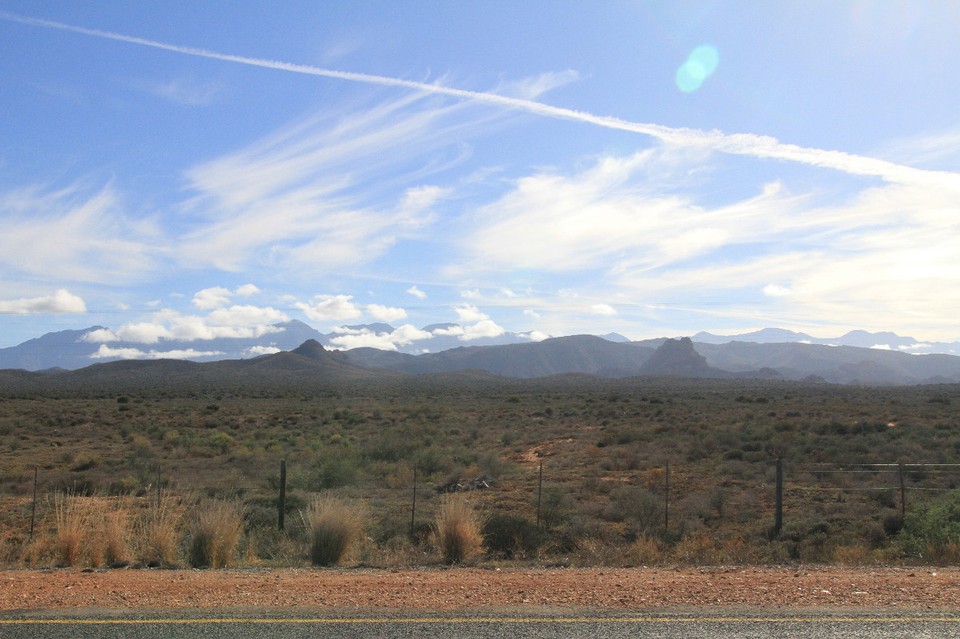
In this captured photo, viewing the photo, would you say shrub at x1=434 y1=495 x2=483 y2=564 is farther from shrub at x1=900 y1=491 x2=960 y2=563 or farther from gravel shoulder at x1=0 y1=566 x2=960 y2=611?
shrub at x1=900 y1=491 x2=960 y2=563

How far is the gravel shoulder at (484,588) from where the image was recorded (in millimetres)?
7961

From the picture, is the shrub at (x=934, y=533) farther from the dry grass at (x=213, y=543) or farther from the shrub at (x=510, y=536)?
the dry grass at (x=213, y=543)

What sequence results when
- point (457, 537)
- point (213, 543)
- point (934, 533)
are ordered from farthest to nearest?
1. point (934, 533)
2. point (457, 537)
3. point (213, 543)

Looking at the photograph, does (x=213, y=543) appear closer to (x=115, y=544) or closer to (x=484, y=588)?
(x=115, y=544)

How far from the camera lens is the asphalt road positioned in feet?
22.1

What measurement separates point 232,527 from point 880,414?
138 ft

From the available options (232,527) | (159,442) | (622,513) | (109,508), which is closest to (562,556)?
(622,513)

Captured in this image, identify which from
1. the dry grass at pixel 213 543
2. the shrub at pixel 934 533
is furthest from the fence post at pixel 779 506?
the dry grass at pixel 213 543

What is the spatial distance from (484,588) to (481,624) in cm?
173

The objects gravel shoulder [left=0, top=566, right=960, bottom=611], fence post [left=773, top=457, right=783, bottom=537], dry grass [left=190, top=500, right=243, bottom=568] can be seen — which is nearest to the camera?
gravel shoulder [left=0, top=566, right=960, bottom=611]

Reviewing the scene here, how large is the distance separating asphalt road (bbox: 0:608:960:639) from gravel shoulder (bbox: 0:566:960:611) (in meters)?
0.41

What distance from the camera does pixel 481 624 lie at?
7.08 m

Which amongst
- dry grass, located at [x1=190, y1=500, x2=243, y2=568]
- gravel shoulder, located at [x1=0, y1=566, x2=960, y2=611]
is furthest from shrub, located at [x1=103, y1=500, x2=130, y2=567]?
dry grass, located at [x1=190, y1=500, x2=243, y2=568]

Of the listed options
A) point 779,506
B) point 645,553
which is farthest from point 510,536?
point 779,506
